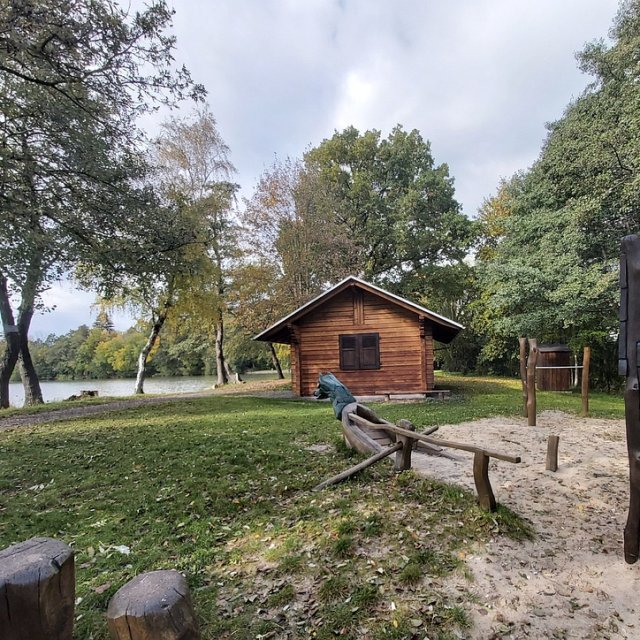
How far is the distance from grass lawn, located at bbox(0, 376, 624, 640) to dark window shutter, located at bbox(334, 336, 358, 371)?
27.0 ft

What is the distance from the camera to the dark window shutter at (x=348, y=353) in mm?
16703

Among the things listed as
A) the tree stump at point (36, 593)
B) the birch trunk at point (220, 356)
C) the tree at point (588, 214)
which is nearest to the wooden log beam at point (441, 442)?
the tree stump at point (36, 593)

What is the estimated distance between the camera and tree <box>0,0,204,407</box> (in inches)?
319

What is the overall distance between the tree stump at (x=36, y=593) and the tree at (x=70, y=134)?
8941 mm

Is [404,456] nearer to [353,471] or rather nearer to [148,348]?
[353,471]

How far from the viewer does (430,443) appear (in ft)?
18.8

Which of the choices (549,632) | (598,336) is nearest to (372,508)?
(549,632)

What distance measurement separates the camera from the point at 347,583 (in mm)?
3455

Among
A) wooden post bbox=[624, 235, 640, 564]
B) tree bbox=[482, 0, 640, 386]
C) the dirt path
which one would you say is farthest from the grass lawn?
tree bbox=[482, 0, 640, 386]

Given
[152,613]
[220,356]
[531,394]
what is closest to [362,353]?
[531,394]

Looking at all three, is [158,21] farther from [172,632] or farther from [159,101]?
[172,632]

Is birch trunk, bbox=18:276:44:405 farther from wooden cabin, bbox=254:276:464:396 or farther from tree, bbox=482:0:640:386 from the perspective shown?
tree, bbox=482:0:640:386

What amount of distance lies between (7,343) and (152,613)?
18.6 metres

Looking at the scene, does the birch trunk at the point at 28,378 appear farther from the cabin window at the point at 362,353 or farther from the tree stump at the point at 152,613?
the tree stump at the point at 152,613
